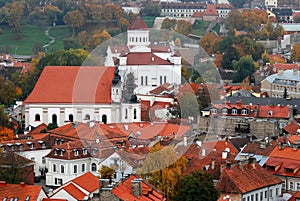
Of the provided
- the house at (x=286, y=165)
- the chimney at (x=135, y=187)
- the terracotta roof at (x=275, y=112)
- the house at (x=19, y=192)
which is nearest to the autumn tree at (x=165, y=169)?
the house at (x=286, y=165)

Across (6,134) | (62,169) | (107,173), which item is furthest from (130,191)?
(6,134)

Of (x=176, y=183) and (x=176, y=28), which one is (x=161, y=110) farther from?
(x=176, y=28)

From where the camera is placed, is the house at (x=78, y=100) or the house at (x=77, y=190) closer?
the house at (x=77, y=190)

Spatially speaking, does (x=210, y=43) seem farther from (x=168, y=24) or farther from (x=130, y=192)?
(x=130, y=192)

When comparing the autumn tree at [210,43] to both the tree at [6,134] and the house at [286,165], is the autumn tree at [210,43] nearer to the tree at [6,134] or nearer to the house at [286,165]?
the tree at [6,134]

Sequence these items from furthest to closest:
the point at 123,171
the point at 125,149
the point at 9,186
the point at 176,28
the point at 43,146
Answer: the point at 176,28, the point at 43,146, the point at 125,149, the point at 123,171, the point at 9,186

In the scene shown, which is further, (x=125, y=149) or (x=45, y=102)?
(x=45, y=102)

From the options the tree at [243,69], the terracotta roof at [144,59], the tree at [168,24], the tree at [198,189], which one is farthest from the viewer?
the tree at [168,24]

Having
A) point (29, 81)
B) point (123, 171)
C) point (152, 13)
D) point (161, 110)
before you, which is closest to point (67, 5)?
point (152, 13)
